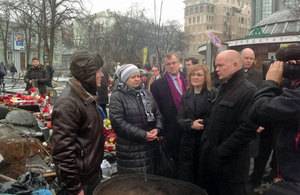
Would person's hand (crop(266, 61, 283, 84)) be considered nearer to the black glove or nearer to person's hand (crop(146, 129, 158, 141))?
the black glove

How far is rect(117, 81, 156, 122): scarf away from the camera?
3564 mm

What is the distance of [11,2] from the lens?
25.1m

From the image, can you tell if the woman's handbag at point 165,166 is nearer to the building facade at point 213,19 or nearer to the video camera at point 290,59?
the video camera at point 290,59

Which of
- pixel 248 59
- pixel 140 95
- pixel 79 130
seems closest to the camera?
pixel 79 130

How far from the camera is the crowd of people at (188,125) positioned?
2172mm

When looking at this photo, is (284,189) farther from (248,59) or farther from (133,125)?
(248,59)

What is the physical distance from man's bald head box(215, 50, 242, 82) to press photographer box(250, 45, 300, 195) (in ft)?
2.43

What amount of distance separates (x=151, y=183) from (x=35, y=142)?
2.29 metres

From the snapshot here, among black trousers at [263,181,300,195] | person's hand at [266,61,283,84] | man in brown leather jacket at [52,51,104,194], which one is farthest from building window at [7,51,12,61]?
black trousers at [263,181,300,195]

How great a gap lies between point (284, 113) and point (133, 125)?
1.82 m

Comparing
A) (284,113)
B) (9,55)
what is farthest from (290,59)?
(9,55)

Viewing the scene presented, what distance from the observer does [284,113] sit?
80.5 inches

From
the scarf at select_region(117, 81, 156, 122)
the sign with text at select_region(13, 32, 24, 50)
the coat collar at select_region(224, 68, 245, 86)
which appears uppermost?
the sign with text at select_region(13, 32, 24, 50)

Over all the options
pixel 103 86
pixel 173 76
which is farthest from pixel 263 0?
pixel 173 76
